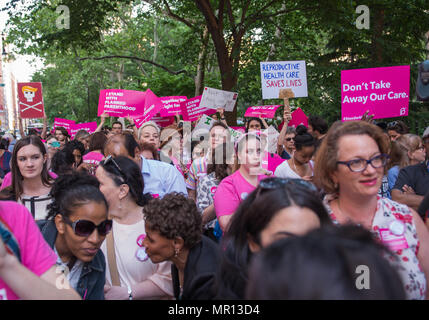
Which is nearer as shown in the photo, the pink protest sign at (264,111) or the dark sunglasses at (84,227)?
the dark sunglasses at (84,227)

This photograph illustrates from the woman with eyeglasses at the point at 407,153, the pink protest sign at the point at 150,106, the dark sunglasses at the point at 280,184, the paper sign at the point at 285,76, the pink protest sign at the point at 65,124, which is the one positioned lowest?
the woman with eyeglasses at the point at 407,153

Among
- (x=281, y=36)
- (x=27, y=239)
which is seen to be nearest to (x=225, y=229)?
(x=27, y=239)

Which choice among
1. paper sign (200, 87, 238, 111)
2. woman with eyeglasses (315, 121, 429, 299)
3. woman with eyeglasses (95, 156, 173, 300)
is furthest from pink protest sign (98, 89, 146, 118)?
woman with eyeglasses (315, 121, 429, 299)

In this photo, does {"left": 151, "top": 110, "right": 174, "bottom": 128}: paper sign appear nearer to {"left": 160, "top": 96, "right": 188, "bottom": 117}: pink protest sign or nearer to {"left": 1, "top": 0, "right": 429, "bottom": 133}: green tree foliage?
{"left": 160, "top": 96, "right": 188, "bottom": 117}: pink protest sign

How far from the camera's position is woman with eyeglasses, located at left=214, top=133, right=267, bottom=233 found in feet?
11.6

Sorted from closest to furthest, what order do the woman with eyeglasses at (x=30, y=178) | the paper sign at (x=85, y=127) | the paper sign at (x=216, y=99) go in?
the woman with eyeglasses at (x=30, y=178) < the paper sign at (x=216, y=99) < the paper sign at (x=85, y=127)

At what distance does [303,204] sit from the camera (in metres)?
1.79

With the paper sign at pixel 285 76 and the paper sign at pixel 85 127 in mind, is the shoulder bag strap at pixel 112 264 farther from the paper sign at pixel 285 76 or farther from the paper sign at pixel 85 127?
the paper sign at pixel 85 127

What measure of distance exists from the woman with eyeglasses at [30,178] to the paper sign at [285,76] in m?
Result: 4.96

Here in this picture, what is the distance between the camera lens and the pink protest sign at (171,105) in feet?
34.4

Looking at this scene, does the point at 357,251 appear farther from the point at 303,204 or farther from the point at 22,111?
the point at 22,111

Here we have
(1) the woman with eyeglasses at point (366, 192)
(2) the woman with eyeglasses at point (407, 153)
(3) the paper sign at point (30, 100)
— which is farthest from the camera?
(3) the paper sign at point (30, 100)

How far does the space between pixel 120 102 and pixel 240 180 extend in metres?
6.96

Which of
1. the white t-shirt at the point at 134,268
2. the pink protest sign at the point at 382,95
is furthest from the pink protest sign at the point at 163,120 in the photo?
the white t-shirt at the point at 134,268
